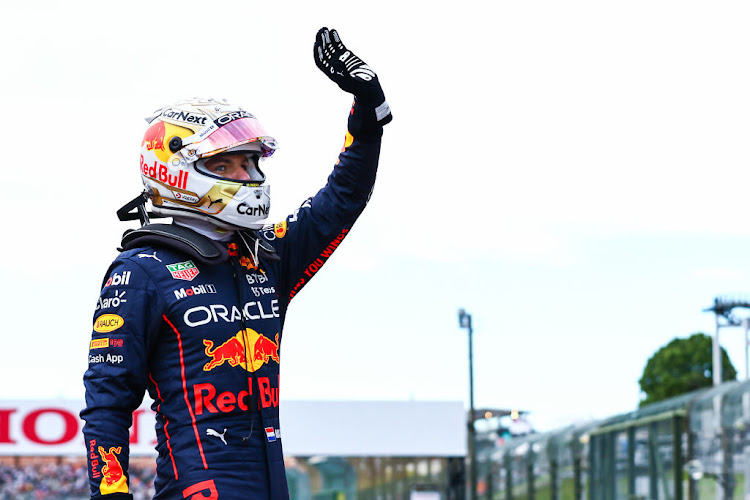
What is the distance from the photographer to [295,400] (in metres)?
23.9

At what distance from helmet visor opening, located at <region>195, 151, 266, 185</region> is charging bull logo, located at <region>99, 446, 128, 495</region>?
0.83 m

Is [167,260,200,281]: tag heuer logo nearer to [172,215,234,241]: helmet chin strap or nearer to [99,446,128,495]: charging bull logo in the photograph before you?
[172,215,234,241]: helmet chin strap

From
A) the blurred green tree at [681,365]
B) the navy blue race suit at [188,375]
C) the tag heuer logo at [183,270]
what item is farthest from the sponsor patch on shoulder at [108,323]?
the blurred green tree at [681,365]

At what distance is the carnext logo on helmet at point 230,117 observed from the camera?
348 centimetres

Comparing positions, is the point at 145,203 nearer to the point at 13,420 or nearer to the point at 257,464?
the point at 257,464

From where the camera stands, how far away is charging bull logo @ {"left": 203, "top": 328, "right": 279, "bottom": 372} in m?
3.28

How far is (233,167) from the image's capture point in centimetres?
356

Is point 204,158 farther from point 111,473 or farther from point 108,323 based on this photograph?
point 111,473

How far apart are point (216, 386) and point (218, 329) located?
0.16 meters

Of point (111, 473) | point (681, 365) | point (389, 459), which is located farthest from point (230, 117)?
point (681, 365)

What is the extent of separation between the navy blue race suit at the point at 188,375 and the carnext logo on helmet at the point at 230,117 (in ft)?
1.26

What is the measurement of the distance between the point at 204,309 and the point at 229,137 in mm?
498

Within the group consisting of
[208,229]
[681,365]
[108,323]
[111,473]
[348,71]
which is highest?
[681,365]

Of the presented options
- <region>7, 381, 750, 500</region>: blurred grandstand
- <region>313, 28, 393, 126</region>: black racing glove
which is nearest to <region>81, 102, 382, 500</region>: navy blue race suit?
<region>313, 28, 393, 126</region>: black racing glove
